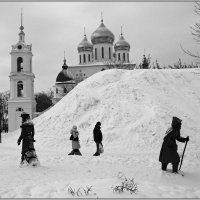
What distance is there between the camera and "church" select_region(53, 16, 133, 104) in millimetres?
69562

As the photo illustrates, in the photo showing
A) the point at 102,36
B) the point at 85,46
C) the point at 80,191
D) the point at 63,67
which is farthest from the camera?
the point at 85,46

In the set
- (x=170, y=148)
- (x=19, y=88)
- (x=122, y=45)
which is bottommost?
(x=170, y=148)

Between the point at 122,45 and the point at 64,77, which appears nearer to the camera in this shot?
the point at 64,77

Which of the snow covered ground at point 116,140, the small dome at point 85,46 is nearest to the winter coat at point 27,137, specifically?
the snow covered ground at point 116,140

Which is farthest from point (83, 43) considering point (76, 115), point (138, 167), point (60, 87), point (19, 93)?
point (138, 167)

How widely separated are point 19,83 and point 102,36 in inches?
1087

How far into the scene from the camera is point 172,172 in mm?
10633

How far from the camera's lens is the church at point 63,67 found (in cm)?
4691

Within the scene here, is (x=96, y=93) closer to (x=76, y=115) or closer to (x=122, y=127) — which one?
(x=76, y=115)

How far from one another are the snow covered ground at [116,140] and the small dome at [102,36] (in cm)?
4165

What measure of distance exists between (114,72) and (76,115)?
22.0 feet

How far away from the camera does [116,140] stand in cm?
2091

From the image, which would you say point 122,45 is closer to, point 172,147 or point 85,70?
point 85,70

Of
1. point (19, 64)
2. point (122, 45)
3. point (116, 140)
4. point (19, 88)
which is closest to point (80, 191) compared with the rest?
point (116, 140)
